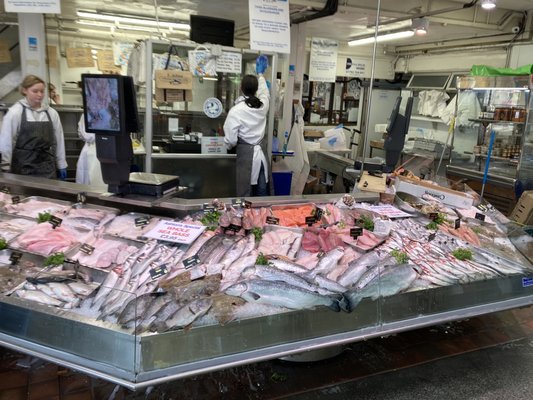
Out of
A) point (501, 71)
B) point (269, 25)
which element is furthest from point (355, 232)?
point (501, 71)

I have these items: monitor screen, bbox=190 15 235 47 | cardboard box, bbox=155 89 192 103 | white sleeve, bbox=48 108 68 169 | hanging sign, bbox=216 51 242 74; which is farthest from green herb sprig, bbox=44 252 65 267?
monitor screen, bbox=190 15 235 47

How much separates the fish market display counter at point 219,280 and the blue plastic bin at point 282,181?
2.97 metres

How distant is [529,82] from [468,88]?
1.15 metres

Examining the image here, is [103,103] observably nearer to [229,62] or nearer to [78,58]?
[229,62]

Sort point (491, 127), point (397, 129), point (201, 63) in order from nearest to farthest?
point (397, 129), point (201, 63), point (491, 127)

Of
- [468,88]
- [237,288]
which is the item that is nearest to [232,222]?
[237,288]

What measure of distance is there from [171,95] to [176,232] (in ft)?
9.96

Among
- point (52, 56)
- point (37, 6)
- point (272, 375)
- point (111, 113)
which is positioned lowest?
point (272, 375)

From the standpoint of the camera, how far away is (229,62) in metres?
5.71

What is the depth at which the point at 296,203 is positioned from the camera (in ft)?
12.3

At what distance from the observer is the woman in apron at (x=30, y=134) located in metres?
4.54

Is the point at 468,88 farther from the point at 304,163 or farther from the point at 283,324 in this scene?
the point at 283,324

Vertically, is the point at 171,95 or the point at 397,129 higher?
the point at 171,95

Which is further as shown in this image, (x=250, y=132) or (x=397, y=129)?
(x=250, y=132)
